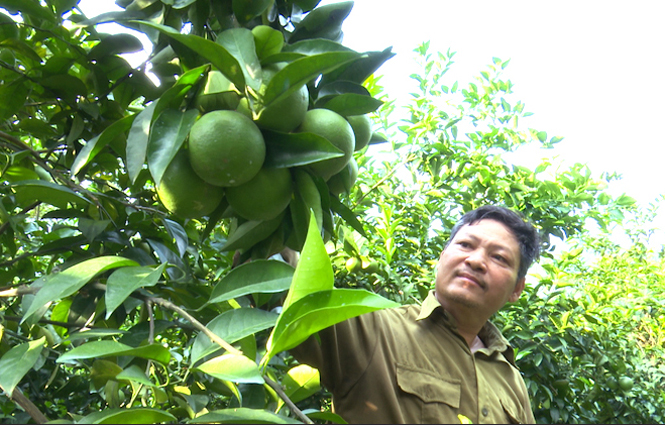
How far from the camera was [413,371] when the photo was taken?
1.77m

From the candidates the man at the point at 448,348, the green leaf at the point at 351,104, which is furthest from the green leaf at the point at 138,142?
the man at the point at 448,348

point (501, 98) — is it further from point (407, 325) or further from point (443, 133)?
point (407, 325)

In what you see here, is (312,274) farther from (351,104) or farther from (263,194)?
(351,104)

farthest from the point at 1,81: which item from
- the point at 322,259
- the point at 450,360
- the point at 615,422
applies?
the point at 615,422

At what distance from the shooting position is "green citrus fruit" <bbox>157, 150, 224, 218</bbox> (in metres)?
0.91

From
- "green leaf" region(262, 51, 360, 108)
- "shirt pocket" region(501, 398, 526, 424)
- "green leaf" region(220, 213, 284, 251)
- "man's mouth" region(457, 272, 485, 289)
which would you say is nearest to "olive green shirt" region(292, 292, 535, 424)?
"shirt pocket" region(501, 398, 526, 424)

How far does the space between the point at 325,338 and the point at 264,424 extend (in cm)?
93

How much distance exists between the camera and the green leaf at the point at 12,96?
1.20 metres

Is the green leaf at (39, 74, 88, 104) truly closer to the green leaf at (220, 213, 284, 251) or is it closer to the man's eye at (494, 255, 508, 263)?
the green leaf at (220, 213, 284, 251)

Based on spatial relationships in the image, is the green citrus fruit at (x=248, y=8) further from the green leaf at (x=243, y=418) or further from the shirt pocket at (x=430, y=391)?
the shirt pocket at (x=430, y=391)

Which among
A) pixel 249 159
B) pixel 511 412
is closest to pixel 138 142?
pixel 249 159

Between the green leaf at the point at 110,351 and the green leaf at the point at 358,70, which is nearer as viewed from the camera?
the green leaf at the point at 110,351

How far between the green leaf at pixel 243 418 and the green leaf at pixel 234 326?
3.9 inches

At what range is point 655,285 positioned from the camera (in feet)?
13.3
